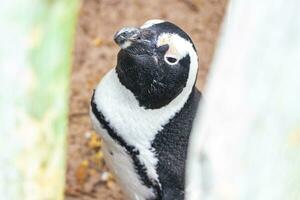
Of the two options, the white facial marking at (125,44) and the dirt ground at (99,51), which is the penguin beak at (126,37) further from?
the dirt ground at (99,51)

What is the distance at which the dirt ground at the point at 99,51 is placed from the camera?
2.13 metres

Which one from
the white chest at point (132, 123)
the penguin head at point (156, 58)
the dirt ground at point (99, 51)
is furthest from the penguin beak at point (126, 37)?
the dirt ground at point (99, 51)

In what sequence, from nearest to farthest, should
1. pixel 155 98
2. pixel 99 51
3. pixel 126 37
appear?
pixel 126 37, pixel 155 98, pixel 99 51

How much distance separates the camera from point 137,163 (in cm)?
157

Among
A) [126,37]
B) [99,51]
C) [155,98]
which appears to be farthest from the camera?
[99,51]

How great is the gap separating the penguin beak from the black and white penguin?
1cm

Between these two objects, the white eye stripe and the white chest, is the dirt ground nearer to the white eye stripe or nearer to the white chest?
the white chest

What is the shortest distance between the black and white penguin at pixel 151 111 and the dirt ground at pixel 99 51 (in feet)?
1.57

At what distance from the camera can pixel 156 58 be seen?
4.89 feet

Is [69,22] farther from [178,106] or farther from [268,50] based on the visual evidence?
[178,106]

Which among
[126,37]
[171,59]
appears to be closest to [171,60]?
[171,59]

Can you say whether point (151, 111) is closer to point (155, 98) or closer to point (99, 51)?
point (155, 98)

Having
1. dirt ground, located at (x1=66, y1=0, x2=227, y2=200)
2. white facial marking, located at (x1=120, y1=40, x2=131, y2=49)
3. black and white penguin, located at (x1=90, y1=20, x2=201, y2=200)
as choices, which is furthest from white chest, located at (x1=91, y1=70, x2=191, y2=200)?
dirt ground, located at (x1=66, y1=0, x2=227, y2=200)

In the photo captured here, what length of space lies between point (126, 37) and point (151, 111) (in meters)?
0.20
